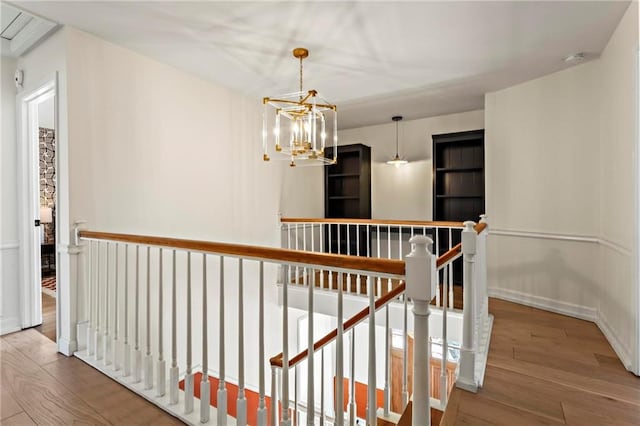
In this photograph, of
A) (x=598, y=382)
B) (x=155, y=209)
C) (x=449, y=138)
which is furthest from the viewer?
(x=449, y=138)

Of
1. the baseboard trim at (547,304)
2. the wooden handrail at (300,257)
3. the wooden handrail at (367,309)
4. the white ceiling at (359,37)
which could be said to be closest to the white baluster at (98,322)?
the wooden handrail at (300,257)

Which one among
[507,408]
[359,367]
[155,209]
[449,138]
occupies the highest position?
[449,138]

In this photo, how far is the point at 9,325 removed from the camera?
121 inches

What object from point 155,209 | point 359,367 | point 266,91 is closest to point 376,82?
point 266,91

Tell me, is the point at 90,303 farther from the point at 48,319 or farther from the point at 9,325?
the point at 48,319

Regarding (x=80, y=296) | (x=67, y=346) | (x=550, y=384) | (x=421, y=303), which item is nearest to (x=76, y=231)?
(x=80, y=296)

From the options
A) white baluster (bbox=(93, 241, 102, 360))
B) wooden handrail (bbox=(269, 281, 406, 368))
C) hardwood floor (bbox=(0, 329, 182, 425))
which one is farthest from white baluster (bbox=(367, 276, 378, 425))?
white baluster (bbox=(93, 241, 102, 360))

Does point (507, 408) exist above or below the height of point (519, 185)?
below

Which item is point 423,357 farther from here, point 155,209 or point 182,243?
point 155,209

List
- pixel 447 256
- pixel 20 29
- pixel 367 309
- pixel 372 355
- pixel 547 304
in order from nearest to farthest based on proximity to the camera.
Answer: pixel 372 355 < pixel 367 309 < pixel 447 256 < pixel 20 29 < pixel 547 304

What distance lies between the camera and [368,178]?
217 inches

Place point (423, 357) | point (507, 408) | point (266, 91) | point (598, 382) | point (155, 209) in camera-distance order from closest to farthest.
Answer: point (423, 357), point (507, 408), point (598, 382), point (155, 209), point (266, 91)

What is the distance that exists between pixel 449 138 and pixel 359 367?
4.11 meters

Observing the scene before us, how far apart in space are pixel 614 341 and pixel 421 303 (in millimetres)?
2672
